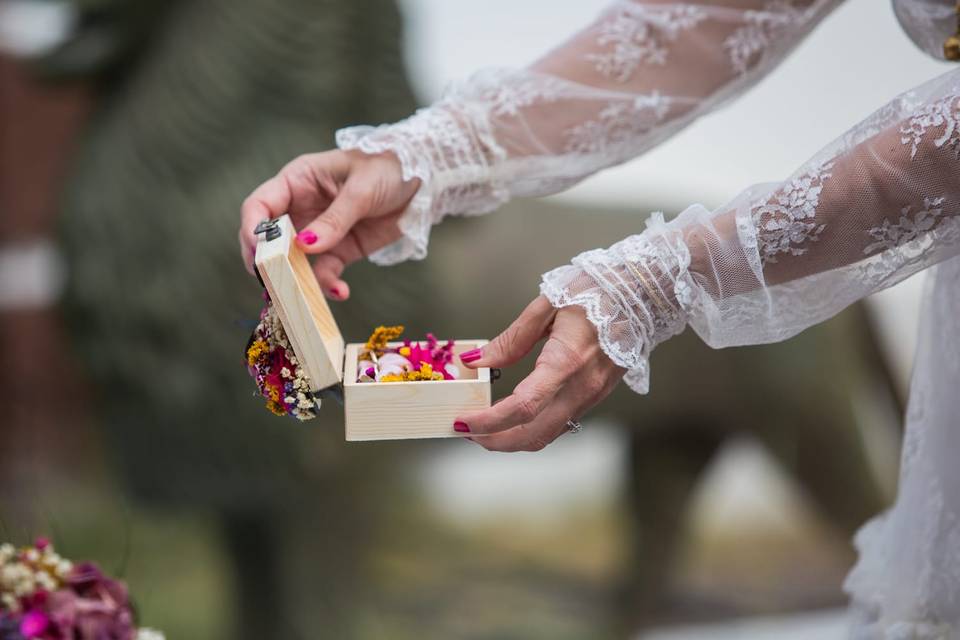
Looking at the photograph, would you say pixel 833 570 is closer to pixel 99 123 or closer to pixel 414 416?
pixel 99 123

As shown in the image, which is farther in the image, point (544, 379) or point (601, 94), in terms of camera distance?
point (601, 94)

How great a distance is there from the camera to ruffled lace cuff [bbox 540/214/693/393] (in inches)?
24.8

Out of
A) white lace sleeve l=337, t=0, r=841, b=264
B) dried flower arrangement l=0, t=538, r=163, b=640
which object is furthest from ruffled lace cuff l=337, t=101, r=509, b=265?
dried flower arrangement l=0, t=538, r=163, b=640

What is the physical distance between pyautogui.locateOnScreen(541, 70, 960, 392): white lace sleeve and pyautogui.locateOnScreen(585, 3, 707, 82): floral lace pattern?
0.24m

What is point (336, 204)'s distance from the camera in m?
0.77

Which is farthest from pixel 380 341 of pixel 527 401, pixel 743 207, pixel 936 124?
pixel 936 124

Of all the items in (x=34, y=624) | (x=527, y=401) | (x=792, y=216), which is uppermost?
(x=792, y=216)

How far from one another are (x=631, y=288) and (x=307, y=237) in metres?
0.24

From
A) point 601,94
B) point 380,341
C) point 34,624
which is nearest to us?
point 34,624

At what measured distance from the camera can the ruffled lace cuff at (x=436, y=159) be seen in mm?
798

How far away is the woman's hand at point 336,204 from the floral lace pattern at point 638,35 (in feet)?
0.63

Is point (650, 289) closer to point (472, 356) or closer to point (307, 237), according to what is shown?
point (472, 356)

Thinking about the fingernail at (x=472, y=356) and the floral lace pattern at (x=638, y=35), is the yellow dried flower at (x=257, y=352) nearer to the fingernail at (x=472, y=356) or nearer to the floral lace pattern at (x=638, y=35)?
the fingernail at (x=472, y=356)

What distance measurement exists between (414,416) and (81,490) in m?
1.54
